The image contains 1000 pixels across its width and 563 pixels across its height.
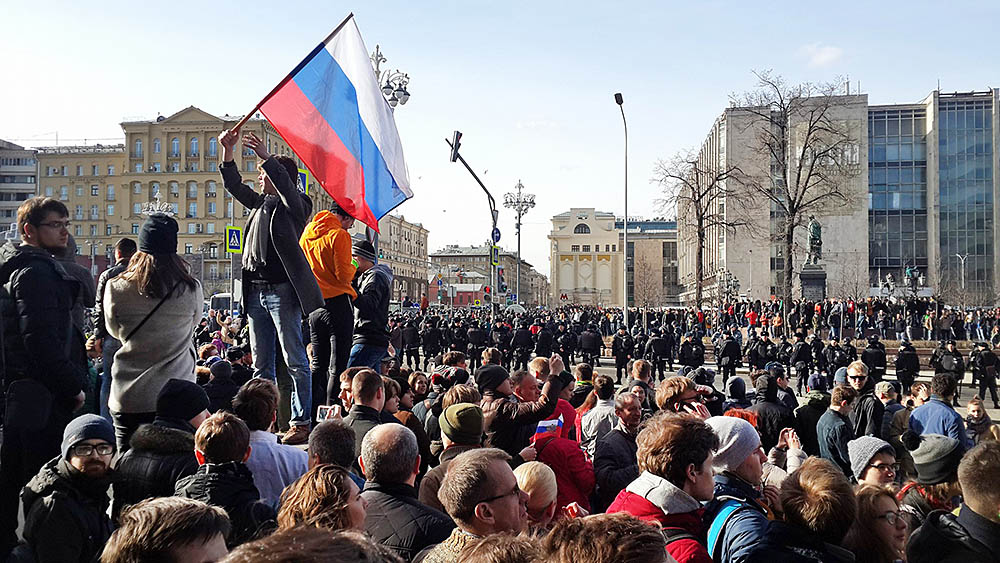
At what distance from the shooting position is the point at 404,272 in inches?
4781

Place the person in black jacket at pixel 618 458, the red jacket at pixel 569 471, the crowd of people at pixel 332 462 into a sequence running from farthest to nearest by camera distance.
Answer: the person in black jacket at pixel 618 458, the red jacket at pixel 569 471, the crowd of people at pixel 332 462

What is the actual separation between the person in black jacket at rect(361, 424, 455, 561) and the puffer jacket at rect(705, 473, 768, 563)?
1206mm

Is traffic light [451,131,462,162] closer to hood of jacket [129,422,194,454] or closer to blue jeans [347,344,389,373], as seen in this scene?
blue jeans [347,344,389,373]

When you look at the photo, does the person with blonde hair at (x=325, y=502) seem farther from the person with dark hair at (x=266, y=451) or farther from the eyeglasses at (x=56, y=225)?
the eyeglasses at (x=56, y=225)

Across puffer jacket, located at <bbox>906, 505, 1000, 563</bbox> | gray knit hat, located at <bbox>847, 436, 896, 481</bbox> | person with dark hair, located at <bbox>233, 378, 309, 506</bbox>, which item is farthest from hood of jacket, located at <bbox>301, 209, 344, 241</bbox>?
puffer jacket, located at <bbox>906, 505, 1000, 563</bbox>

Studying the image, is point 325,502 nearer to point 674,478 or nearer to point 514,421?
point 674,478

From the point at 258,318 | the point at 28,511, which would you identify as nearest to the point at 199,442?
the point at 28,511

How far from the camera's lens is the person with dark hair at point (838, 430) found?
23.8ft

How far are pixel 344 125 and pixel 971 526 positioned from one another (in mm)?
6498

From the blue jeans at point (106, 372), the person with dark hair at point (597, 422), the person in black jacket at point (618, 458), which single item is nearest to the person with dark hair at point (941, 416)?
the person with dark hair at point (597, 422)

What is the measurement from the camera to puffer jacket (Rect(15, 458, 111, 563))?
3572 millimetres

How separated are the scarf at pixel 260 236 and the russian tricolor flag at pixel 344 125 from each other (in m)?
0.96

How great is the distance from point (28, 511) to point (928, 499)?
4818 millimetres

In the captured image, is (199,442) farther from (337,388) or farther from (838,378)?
(838,378)
